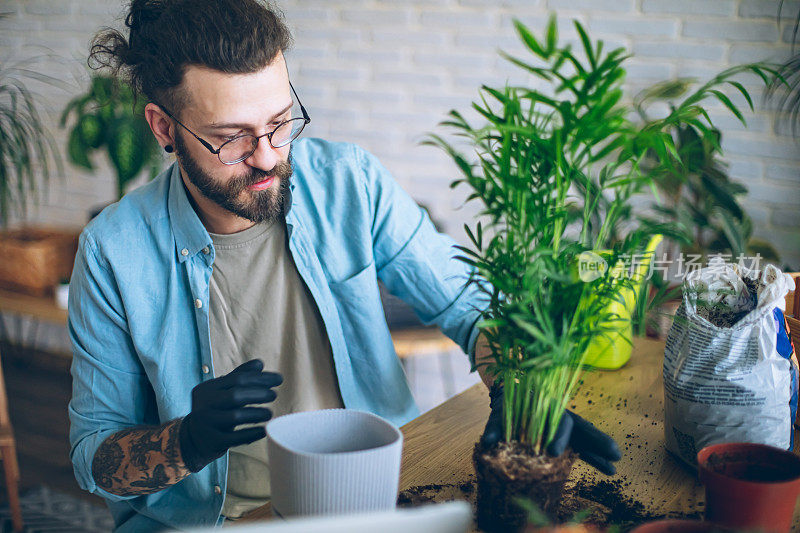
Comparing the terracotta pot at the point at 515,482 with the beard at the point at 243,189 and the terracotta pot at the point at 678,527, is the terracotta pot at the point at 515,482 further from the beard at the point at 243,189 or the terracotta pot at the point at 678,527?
the beard at the point at 243,189

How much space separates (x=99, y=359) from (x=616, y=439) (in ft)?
2.90

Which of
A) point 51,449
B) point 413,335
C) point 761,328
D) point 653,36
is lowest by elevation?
point 51,449

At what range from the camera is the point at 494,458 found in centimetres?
72

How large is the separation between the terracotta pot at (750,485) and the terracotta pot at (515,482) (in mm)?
148

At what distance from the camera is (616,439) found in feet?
3.18

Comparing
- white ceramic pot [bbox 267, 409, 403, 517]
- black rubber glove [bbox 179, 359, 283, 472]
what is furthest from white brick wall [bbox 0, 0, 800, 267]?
white ceramic pot [bbox 267, 409, 403, 517]

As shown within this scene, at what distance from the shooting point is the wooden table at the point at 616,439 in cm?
84

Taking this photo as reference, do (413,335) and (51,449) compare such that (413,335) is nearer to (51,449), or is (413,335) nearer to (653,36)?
(653,36)

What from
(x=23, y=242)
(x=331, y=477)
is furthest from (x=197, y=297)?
(x=23, y=242)

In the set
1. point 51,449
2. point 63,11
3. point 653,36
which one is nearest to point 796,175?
point 653,36

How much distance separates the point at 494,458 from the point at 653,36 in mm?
1926

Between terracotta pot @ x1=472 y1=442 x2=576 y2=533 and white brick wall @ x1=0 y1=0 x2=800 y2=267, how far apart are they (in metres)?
1.81

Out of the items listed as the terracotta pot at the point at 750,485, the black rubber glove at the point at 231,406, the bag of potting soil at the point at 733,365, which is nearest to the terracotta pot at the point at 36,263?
the black rubber glove at the point at 231,406

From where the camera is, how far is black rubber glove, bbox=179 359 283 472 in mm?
852
